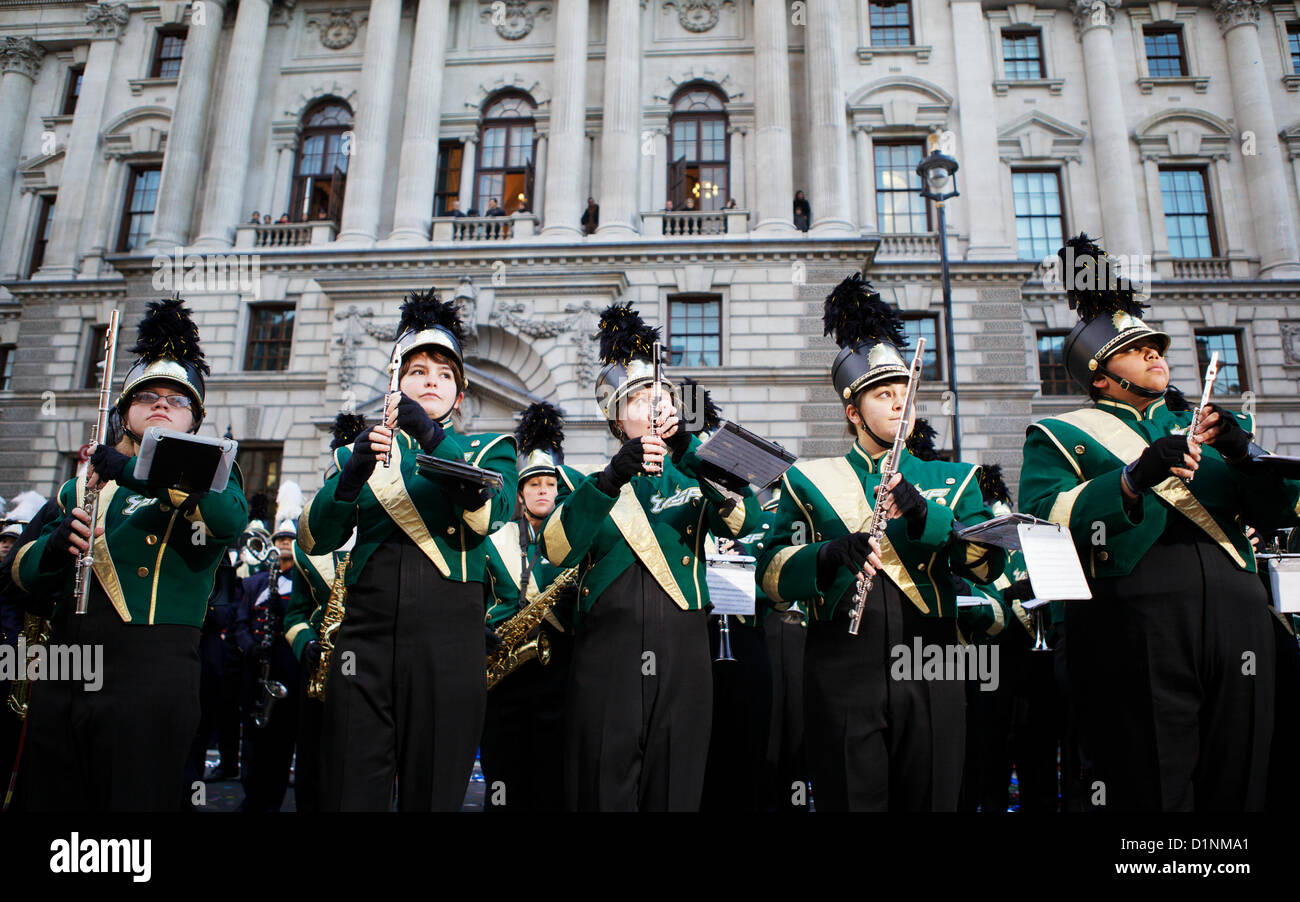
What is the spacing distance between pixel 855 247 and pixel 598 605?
19444 millimetres

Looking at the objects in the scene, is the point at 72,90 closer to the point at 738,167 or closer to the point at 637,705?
the point at 738,167

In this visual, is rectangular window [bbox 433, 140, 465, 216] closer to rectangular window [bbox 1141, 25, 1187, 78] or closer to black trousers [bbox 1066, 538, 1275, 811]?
rectangular window [bbox 1141, 25, 1187, 78]

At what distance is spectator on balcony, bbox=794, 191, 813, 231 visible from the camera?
2374cm

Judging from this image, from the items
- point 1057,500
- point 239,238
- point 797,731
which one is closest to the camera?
point 1057,500

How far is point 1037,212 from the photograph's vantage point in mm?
25828

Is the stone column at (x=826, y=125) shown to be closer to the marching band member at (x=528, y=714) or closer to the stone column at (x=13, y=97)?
the marching band member at (x=528, y=714)

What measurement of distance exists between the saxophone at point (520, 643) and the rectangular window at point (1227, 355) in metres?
25.0

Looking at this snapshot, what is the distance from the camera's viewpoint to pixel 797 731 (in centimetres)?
735

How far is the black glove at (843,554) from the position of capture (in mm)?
3916

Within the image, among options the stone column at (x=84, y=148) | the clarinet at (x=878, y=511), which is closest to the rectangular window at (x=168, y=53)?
the stone column at (x=84, y=148)

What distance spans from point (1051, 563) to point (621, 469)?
2065 millimetres

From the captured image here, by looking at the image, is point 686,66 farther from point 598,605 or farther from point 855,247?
point 598,605
